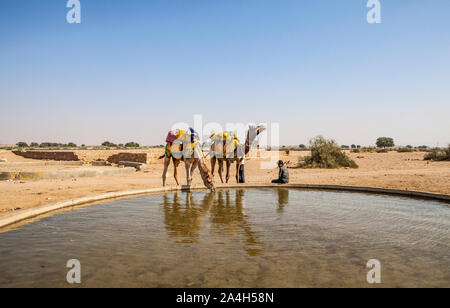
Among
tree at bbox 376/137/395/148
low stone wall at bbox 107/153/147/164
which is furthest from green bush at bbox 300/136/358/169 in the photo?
tree at bbox 376/137/395/148

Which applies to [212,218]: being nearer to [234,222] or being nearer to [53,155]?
[234,222]

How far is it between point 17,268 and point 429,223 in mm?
7889

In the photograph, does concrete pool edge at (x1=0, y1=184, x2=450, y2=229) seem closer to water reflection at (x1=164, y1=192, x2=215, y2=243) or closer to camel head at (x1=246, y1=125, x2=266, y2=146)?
water reflection at (x1=164, y1=192, x2=215, y2=243)

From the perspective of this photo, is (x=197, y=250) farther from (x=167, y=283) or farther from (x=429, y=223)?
(x=429, y=223)

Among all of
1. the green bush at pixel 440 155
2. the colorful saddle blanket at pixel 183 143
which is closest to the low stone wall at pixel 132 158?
the colorful saddle blanket at pixel 183 143

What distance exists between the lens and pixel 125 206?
8.57 metres

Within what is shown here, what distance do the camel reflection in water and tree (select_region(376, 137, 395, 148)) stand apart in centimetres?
Result: 13119

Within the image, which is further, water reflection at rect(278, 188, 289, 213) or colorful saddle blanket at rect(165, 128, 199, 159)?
colorful saddle blanket at rect(165, 128, 199, 159)

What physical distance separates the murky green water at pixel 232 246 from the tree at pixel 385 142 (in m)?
130

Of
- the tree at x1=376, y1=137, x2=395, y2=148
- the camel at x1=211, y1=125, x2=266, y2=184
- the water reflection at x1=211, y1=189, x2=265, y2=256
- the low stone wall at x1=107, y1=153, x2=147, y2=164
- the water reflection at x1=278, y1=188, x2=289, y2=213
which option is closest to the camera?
the water reflection at x1=211, y1=189, x2=265, y2=256

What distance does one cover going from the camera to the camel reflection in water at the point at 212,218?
18.2ft

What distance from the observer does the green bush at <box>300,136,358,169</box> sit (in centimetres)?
2427
